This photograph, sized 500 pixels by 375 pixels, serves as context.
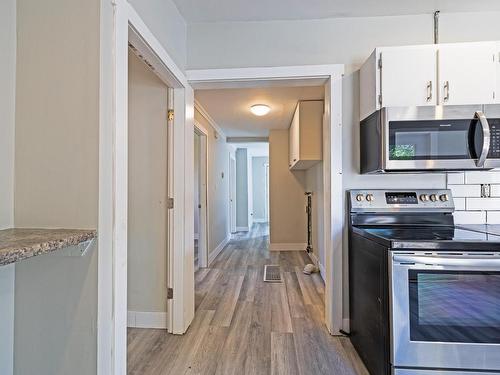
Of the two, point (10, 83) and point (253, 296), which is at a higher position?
point (10, 83)

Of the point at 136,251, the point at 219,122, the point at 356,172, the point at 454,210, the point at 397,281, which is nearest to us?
the point at 397,281

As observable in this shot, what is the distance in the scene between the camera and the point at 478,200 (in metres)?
2.16

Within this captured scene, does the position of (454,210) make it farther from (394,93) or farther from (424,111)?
(394,93)

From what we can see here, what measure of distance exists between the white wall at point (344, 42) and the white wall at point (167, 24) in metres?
0.13

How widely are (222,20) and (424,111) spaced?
1.65 m

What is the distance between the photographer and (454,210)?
213 cm

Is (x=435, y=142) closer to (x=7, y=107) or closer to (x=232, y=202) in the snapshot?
(x=7, y=107)

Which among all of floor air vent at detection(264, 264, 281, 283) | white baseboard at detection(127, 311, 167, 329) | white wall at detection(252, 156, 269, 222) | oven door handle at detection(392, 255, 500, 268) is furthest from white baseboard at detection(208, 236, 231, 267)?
white wall at detection(252, 156, 269, 222)

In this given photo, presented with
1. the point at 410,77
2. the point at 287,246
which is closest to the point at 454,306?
the point at 410,77

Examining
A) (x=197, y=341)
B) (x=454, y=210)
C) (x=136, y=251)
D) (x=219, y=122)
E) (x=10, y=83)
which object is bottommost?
(x=197, y=341)

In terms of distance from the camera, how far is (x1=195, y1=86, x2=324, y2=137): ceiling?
3416 millimetres

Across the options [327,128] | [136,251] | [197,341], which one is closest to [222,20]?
[327,128]

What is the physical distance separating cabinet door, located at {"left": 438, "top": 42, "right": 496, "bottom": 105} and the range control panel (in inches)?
26.1

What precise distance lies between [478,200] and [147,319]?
276cm
